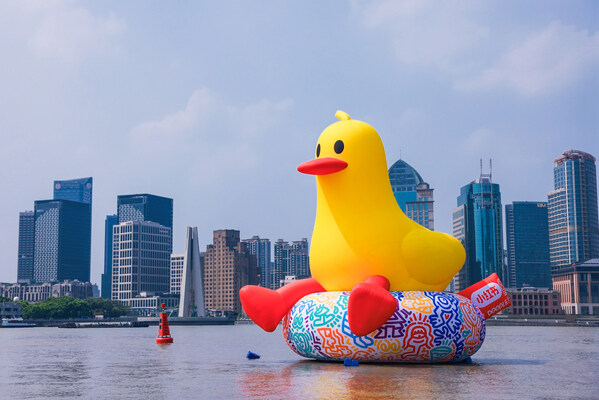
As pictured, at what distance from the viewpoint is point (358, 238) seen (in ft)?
79.0

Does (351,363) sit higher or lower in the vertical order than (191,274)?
lower

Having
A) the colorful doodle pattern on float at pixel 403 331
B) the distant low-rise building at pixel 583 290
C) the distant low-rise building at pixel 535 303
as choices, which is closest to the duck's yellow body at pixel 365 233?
the colorful doodle pattern on float at pixel 403 331

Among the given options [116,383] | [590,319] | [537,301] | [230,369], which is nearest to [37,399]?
[116,383]

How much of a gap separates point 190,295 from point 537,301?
90507 mm

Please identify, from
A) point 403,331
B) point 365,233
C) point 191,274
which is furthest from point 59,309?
point 403,331

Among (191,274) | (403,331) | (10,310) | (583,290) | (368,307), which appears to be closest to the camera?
(368,307)

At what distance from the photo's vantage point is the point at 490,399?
15961mm

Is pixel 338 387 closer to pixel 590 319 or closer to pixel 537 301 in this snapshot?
pixel 590 319

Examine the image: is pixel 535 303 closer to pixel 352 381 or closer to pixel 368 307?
pixel 368 307

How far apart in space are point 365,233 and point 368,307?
301 centimetres

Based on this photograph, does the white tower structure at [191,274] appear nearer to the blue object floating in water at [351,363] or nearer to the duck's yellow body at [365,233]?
the duck's yellow body at [365,233]

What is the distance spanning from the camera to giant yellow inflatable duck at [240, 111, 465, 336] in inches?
938

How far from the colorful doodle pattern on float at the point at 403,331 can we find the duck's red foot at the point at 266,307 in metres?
1.49

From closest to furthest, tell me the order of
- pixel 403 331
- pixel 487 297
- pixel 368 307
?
pixel 368 307
pixel 403 331
pixel 487 297
